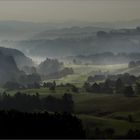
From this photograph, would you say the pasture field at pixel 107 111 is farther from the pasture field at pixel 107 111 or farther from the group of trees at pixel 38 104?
the group of trees at pixel 38 104

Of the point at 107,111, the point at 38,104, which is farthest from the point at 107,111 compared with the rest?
the point at 38,104

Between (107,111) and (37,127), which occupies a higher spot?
(37,127)

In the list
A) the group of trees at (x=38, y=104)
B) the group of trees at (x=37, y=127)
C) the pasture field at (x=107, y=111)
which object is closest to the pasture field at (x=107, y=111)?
→ the pasture field at (x=107, y=111)

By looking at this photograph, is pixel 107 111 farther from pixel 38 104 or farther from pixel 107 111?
pixel 38 104

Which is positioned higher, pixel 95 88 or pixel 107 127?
pixel 95 88

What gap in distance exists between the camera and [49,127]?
7819 cm

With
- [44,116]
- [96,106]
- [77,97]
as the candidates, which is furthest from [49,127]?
[77,97]

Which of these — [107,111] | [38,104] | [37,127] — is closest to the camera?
[37,127]

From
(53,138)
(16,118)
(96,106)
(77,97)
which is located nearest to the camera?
(53,138)

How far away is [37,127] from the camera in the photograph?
250 ft

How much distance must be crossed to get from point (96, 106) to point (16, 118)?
262 ft

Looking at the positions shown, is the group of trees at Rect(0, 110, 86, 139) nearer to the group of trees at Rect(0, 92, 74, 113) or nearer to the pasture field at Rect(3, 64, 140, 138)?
the pasture field at Rect(3, 64, 140, 138)

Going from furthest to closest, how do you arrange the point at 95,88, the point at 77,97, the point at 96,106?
the point at 95,88
the point at 77,97
the point at 96,106

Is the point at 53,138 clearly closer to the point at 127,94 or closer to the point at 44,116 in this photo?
the point at 44,116
